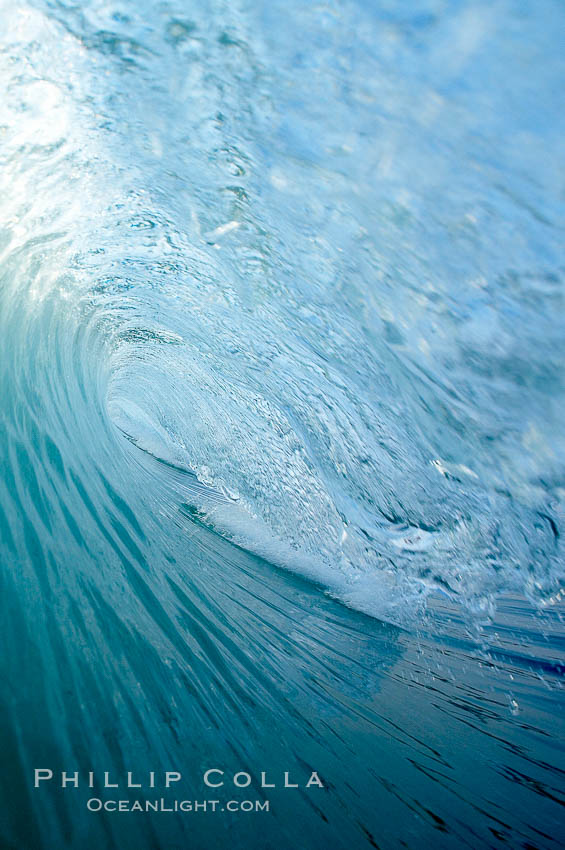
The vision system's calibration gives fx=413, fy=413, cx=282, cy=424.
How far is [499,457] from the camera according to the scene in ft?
10.2

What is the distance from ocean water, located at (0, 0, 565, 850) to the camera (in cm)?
183

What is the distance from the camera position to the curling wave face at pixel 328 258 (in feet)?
7.01

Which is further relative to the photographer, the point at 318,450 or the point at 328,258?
the point at 318,450

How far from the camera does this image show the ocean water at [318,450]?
1.83 m

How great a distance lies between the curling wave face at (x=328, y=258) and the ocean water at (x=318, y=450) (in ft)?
0.07

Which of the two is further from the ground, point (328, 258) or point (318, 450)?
point (328, 258)

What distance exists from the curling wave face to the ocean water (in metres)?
0.02

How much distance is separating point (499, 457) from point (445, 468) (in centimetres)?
51

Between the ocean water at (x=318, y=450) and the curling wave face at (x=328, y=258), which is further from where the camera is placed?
the curling wave face at (x=328, y=258)

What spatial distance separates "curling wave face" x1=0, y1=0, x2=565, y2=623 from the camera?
2.14 metres

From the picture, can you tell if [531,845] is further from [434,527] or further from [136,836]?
[434,527]

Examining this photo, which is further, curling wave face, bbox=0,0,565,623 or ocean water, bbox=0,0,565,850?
curling wave face, bbox=0,0,565,623

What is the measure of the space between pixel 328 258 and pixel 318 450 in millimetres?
2238

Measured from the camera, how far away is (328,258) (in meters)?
3.22
